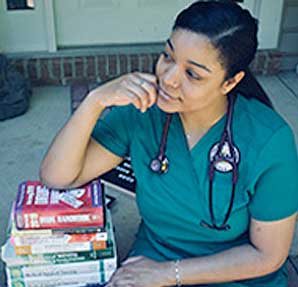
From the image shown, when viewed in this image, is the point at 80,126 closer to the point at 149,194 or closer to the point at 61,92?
the point at 149,194

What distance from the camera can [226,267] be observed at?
143 cm

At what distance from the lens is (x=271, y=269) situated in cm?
145

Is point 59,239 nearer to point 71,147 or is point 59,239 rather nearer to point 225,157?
point 71,147

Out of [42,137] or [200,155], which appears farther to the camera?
[42,137]

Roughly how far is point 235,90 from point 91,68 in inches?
78.4

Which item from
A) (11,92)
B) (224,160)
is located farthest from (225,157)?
(11,92)

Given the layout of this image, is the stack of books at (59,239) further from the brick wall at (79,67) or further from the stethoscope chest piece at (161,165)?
the brick wall at (79,67)

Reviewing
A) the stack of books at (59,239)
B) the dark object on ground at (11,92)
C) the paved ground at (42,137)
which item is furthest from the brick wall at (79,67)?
the stack of books at (59,239)

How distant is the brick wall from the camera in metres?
3.30

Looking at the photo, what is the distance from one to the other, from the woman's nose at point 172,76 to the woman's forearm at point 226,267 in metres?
0.45

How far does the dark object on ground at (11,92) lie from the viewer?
2.96 metres

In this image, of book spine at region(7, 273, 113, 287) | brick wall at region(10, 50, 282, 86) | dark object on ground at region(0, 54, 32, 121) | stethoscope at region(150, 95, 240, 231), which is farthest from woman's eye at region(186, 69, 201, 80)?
brick wall at region(10, 50, 282, 86)

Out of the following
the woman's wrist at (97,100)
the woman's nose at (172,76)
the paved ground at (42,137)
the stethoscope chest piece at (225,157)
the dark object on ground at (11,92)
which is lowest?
the paved ground at (42,137)

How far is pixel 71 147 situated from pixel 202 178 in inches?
13.8
